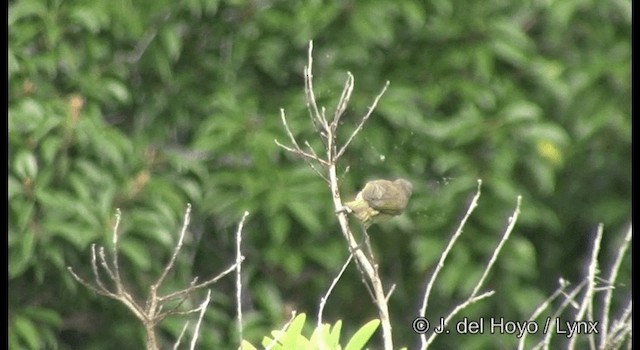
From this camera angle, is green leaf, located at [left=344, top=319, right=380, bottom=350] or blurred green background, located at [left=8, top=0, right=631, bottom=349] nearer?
green leaf, located at [left=344, top=319, right=380, bottom=350]

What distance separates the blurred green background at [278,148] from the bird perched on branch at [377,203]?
149cm

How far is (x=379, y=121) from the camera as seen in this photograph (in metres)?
4.22

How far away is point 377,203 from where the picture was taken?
2.49 m

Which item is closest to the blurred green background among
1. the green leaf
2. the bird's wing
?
the bird's wing

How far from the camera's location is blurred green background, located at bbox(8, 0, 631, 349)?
3955 millimetres

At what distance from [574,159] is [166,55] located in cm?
144

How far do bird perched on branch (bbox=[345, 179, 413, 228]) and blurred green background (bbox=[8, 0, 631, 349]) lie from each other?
4.87ft

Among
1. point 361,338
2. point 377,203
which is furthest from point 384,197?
point 361,338

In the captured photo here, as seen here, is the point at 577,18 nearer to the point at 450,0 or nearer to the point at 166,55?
the point at 450,0

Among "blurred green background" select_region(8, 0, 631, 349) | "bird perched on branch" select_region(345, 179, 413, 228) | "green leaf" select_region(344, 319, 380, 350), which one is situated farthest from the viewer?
"blurred green background" select_region(8, 0, 631, 349)

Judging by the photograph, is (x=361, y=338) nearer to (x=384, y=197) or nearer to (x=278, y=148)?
(x=384, y=197)

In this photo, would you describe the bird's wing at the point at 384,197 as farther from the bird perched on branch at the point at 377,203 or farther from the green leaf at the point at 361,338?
the green leaf at the point at 361,338

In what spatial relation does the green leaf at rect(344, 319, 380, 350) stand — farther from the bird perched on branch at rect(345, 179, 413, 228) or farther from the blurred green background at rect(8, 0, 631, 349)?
the blurred green background at rect(8, 0, 631, 349)

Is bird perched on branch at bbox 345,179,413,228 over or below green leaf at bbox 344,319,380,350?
over
